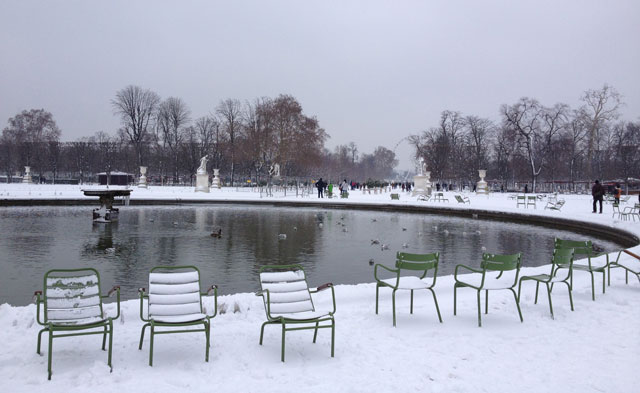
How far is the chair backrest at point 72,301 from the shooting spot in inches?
185

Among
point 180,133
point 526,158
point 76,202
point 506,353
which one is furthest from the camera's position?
point 180,133

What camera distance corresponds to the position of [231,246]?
14461 mm

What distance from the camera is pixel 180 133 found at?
74125 millimetres

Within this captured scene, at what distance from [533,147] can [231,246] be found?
208 ft

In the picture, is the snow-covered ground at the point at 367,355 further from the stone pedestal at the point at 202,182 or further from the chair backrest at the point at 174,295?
the stone pedestal at the point at 202,182

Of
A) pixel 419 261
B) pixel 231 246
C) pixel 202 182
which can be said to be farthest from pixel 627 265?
pixel 202 182

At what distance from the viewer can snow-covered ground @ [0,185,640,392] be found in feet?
14.5

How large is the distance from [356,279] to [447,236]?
833cm

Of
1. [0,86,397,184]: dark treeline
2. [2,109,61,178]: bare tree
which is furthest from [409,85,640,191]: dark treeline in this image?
[2,109,61,178]: bare tree

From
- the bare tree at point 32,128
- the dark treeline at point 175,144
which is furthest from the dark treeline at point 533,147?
the bare tree at point 32,128

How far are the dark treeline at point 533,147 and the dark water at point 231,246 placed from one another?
40.6 m

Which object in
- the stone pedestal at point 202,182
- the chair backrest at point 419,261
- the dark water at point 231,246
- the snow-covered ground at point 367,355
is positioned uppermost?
the stone pedestal at point 202,182

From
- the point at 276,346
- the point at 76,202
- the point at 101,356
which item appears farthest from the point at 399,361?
the point at 76,202

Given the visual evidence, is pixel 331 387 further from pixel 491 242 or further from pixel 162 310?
pixel 491 242
